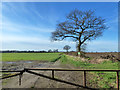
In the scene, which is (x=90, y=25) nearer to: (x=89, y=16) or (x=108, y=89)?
(x=89, y=16)

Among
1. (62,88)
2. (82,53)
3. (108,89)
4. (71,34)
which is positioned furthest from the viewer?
(71,34)

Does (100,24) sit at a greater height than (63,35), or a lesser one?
A: greater

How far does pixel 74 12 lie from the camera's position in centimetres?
1869

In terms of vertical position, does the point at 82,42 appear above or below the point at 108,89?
above

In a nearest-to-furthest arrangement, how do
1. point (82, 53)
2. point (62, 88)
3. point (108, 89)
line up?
point (108, 89) → point (62, 88) → point (82, 53)

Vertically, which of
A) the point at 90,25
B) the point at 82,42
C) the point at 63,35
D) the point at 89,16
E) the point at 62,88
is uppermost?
the point at 89,16

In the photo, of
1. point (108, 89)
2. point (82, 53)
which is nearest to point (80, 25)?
point (82, 53)

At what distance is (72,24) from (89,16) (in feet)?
11.9

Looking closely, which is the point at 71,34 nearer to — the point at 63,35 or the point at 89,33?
the point at 63,35

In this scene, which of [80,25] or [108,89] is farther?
[80,25]

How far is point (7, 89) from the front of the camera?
4465 mm

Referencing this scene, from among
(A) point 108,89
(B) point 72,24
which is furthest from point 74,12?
(A) point 108,89

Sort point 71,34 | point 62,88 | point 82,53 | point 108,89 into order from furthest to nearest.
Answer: point 71,34 < point 82,53 < point 62,88 < point 108,89

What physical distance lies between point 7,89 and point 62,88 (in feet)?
8.91
